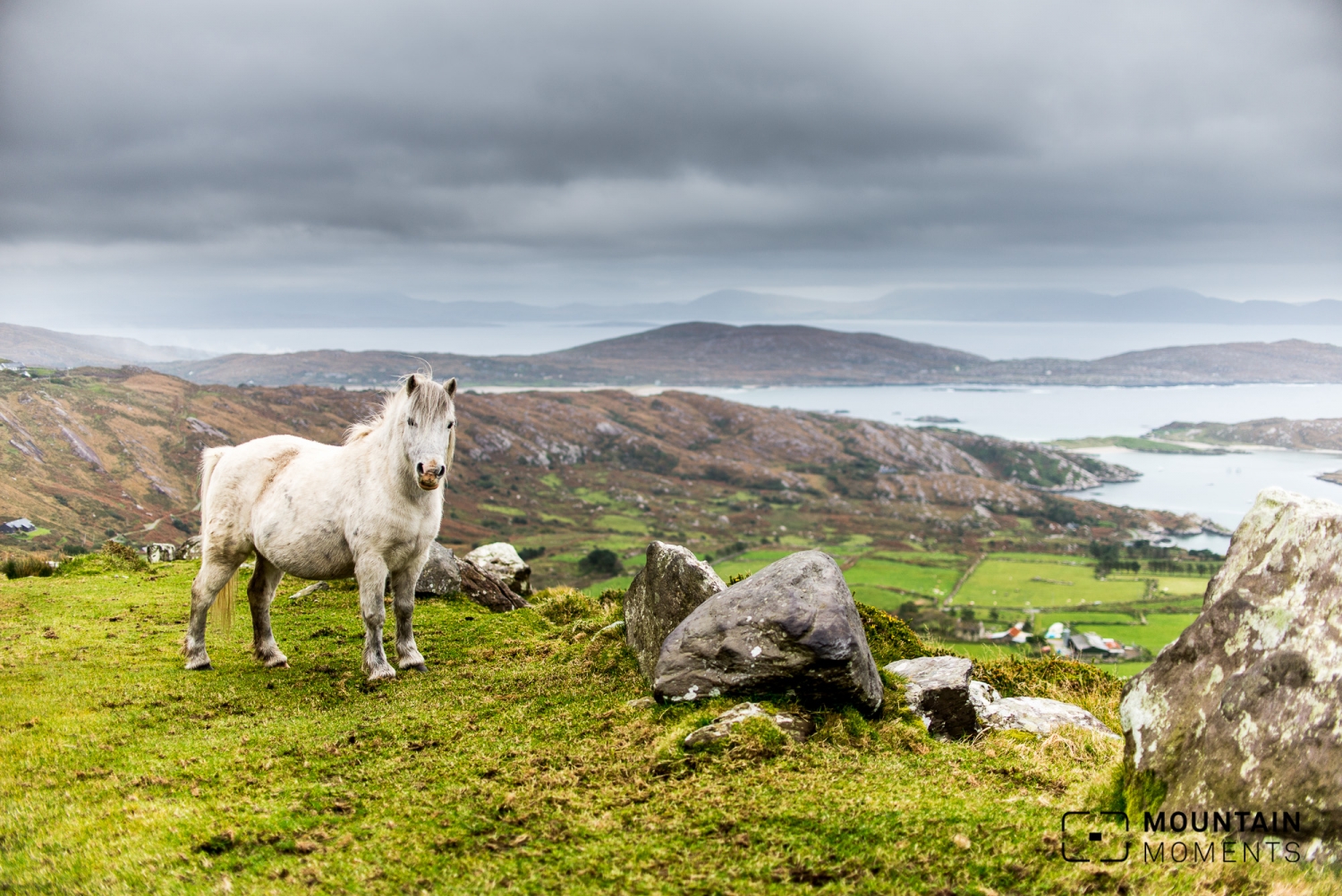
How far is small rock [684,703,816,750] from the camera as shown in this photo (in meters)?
6.71

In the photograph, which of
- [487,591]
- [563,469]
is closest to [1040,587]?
[487,591]

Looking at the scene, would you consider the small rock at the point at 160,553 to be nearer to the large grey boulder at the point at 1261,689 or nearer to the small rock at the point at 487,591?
the small rock at the point at 487,591

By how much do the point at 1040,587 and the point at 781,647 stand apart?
85.6 metres

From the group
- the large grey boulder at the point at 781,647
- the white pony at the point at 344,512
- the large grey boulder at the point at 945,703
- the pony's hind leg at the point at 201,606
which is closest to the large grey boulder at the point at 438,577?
the white pony at the point at 344,512

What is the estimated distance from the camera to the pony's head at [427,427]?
29.6ft

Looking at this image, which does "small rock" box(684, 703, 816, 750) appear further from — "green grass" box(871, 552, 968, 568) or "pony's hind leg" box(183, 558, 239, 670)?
"green grass" box(871, 552, 968, 568)

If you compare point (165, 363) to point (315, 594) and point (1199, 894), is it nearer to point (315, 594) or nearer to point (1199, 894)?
point (315, 594)

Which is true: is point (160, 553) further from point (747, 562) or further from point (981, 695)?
point (747, 562)

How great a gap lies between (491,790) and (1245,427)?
177830mm

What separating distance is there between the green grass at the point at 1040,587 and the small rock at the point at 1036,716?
68.7 m

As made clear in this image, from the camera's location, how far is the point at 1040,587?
8175cm

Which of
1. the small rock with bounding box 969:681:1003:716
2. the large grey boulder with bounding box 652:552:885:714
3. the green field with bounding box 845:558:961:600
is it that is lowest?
the green field with bounding box 845:558:961:600

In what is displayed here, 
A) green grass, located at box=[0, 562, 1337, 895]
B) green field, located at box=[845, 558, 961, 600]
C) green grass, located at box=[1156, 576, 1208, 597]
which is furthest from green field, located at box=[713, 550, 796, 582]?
green grass, located at box=[0, 562, 1337, 895]

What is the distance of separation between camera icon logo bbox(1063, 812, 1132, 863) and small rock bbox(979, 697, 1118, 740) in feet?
8.15
